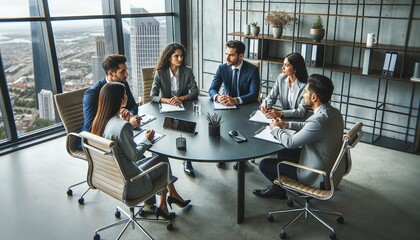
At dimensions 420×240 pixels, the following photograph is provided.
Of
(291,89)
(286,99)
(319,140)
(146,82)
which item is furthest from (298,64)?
(146,82)

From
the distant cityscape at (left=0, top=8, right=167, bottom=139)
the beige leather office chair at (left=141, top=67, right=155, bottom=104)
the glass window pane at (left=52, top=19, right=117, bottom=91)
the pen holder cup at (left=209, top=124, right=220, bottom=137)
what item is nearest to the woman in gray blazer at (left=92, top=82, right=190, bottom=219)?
the pen holder cup at (left=209, top=124, right=220, bottom=137)

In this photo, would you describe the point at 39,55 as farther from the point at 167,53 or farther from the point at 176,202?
the point at 176,202

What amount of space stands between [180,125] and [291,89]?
1.27m

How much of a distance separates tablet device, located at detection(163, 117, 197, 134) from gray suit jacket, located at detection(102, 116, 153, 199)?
44 centimetres

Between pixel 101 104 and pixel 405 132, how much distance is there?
399cm

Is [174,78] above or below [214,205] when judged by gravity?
above

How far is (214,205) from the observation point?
340cm

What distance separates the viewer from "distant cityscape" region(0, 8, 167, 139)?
15.3 feet

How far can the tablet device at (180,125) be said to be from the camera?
3.04m

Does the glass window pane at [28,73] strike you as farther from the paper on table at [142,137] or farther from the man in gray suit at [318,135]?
the man in gray suit at [318,135]

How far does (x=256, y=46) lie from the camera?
556 cm

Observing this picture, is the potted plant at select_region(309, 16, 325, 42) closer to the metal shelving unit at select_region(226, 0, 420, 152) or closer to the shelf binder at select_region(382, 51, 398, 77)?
the metal shelving unit at select_region(226, 0, 420, 152)

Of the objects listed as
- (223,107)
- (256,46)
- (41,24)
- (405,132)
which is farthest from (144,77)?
(405,132)

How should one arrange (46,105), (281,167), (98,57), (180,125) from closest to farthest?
(281,167), (180,125), (46,105), (98,57)
